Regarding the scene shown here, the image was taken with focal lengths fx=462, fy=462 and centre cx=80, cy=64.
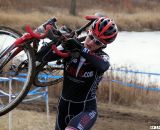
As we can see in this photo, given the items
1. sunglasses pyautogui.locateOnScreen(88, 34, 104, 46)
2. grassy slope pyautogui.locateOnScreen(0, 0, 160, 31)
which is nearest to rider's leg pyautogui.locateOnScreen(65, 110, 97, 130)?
sunglasses pyautogui.locateOnScreen(88, 34, 104, 46)

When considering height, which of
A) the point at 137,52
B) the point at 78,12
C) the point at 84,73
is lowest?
the point at 84,73

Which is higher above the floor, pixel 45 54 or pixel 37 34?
pixel 37 34

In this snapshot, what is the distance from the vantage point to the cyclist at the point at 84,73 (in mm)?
4887

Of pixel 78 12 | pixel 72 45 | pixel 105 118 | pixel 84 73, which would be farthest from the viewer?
pixel 78 12

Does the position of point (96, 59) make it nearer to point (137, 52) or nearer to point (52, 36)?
point (52, 36)

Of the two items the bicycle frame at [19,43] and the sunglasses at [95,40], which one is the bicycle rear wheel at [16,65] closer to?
the bicycle frame at [19,43]

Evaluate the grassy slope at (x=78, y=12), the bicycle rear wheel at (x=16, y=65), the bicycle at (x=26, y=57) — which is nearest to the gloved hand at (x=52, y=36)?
the bicycle at (x=26, y=57)

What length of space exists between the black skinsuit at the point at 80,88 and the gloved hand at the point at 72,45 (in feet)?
0.50

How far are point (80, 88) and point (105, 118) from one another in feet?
20.8

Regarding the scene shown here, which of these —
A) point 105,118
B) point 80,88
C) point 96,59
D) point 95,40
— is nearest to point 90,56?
point 96,59

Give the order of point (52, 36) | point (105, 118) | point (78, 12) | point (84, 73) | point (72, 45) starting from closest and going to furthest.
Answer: point (72, 45) < point (52, 36) < point (84, 73) < point (105, 118) < point (78, 12)

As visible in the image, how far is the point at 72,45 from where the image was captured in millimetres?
4719

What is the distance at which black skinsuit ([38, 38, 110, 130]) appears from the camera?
499cm

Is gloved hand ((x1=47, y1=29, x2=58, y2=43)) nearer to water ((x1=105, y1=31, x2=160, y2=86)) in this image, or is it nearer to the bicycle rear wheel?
the bicycle rear wheel
